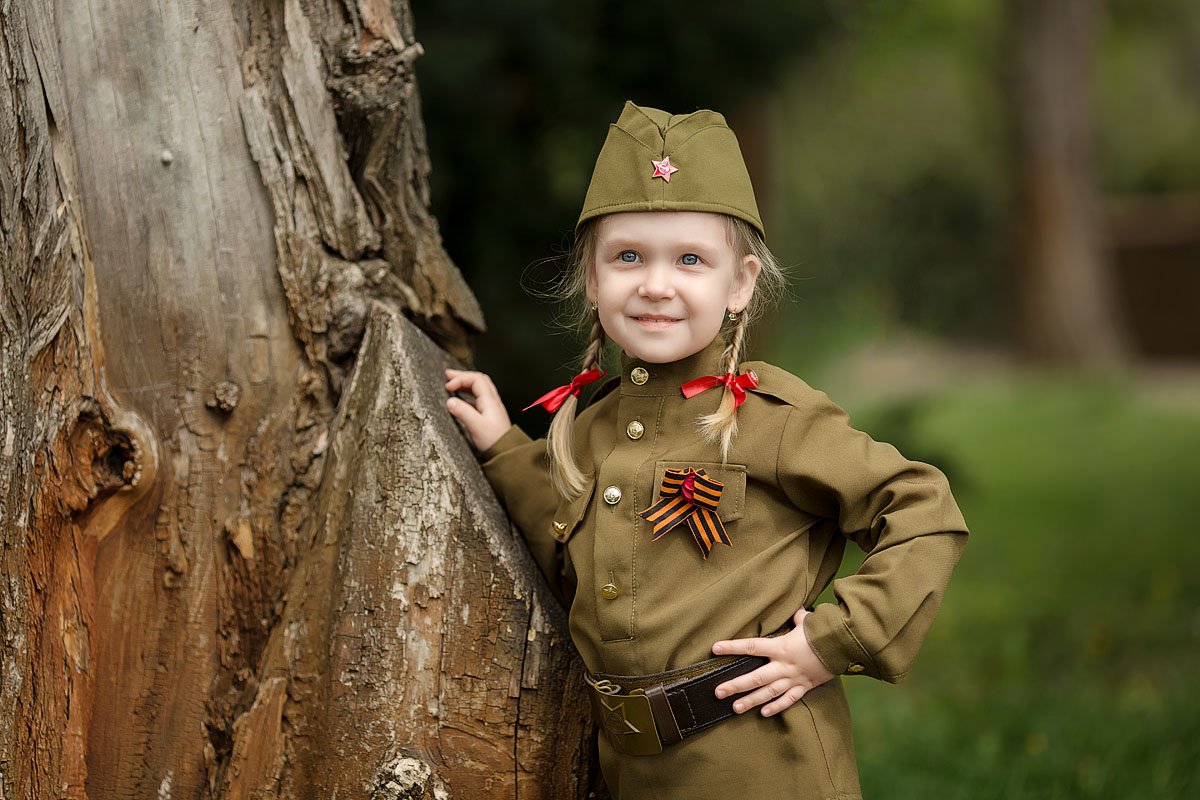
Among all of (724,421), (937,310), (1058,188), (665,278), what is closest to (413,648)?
(724,421)

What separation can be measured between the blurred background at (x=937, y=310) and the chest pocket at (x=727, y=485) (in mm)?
619

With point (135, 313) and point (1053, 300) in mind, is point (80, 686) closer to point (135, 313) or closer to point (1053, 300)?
point (135, 313)

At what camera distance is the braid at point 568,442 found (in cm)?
208

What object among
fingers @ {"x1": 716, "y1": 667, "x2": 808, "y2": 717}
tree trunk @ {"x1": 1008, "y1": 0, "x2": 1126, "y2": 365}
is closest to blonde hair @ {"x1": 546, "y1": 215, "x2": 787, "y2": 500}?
fingers @ {"x1": 716, "y1": 667, "x2": 808, "y2": 717}

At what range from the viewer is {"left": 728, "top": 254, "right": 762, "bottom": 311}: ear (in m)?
1.99

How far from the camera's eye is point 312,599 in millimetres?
2139

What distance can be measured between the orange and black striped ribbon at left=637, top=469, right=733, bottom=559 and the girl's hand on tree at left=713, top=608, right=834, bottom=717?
0.16 m

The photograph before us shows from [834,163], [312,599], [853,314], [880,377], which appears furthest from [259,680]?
[880,377]

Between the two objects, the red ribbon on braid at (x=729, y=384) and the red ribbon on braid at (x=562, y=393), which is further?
the red ribbon on braid at (x=562, y=393)

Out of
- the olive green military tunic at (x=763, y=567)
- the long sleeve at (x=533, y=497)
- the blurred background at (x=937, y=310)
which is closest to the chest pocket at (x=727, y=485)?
the olive green military tunic at (x=763, y=567)

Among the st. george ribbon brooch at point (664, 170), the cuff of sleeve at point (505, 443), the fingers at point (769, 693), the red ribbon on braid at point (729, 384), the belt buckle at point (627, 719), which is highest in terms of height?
the st. george ribbon brooch at point (664, 170)

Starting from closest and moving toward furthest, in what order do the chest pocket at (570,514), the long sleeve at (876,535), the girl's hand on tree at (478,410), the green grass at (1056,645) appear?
the long sleeve at (876,535) → the chest pocket at (570,514) → the girl's hand on tree at (478,410) → the green grass at (1056,645)

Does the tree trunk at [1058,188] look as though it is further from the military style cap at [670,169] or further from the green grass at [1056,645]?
the military style cap at [670,169]

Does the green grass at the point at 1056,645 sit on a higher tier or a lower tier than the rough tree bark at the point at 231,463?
lower
